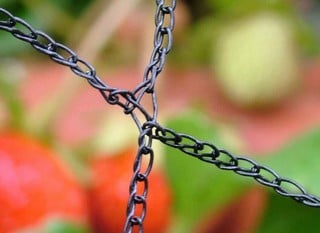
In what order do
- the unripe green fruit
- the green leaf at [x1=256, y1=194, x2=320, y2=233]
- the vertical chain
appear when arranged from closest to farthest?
the vertical chain < the green leaf at [x1=256, y1=194, x2=320, y2=233] < the unripe green fruit

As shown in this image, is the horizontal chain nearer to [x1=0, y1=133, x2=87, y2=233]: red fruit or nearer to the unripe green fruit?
[x1=0, y1=133, x2=87, y2=233]: red fruit

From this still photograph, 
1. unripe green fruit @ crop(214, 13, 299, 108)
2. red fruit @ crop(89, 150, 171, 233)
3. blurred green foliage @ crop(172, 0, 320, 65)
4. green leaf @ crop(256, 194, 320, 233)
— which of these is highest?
blurred green foliage @ crop(172, 0, 320, 65)

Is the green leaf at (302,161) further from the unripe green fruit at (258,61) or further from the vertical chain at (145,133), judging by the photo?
the unripe green fruit at (258,61)

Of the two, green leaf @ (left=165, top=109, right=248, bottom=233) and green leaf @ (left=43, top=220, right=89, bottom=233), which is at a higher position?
green leaf @ (left=165, top=109, right=248, bottom=233)

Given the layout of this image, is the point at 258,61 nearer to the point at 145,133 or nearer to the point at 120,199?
the point at 120,199

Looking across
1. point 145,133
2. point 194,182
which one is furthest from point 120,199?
point 145,133

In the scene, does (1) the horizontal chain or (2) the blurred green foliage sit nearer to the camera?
(1) the horizontal chain

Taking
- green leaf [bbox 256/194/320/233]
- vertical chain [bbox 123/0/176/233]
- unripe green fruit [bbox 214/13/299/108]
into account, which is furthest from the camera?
unripe green fruit [bbox 214/13/299/108]

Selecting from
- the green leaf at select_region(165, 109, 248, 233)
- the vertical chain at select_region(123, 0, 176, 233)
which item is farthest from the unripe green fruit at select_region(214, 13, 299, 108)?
the vertical chain at select_region(123, 0, 176, 233)
